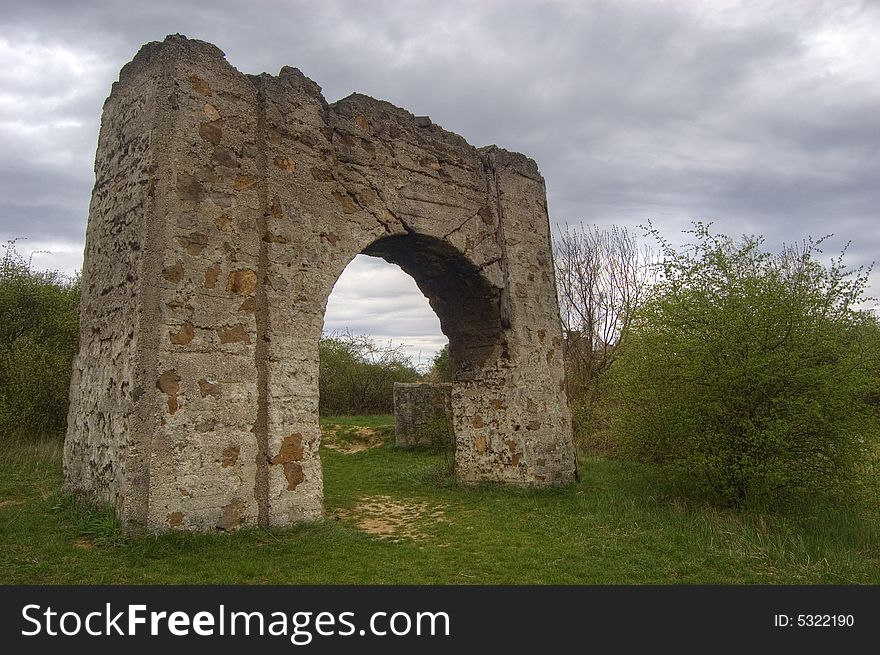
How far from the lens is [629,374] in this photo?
23.8ft

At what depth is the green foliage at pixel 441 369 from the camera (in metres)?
20.0

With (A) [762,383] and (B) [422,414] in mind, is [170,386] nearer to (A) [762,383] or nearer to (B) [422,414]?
(A) [762,383]

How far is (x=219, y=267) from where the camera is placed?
5.48 metres

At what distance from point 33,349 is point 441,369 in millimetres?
12599

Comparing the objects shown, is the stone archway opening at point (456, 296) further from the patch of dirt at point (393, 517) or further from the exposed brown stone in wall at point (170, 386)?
the exposed brown stone in wall at point (170, 386)

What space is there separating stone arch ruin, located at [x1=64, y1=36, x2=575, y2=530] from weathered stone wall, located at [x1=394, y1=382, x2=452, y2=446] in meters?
5.35

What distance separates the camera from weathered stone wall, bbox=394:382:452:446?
11.8 meters

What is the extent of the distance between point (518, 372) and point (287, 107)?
419 cm

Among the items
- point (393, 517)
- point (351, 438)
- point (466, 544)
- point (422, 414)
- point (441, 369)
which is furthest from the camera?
point (441, 369)

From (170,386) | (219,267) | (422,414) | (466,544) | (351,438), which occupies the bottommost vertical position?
(466,544)

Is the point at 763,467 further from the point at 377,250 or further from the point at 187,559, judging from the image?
the point at 187,559

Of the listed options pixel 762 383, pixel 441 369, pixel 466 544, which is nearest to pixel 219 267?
pixel 466 544

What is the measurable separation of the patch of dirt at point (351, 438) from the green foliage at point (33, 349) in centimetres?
486

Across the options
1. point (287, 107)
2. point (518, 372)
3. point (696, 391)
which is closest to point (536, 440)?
point (518, 372)
